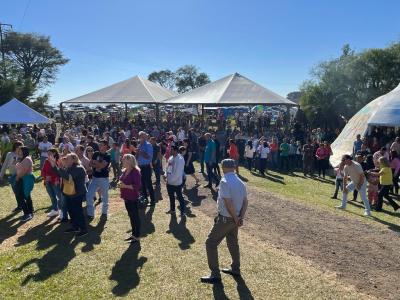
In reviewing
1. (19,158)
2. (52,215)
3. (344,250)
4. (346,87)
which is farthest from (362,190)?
(346,87)

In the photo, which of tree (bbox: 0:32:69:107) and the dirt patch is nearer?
the dirt patch

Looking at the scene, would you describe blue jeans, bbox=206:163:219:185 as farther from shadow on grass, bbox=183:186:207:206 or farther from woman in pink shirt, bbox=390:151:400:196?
woman in pink shirt, bbox=390:151:400:196

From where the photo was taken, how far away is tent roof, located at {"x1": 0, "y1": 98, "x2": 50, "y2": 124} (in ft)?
61.8

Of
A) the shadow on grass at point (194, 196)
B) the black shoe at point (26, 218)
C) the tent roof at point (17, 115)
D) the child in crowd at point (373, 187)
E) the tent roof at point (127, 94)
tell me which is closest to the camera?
the black shoe at point (26, 218)

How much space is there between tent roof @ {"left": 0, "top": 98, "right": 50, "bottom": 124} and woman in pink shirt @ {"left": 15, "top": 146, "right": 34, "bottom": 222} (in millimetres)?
10716

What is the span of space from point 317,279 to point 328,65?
102 ft

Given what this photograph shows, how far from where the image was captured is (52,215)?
920 centimetres

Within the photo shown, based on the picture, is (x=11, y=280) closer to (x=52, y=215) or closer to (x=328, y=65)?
(x=52, y=215)

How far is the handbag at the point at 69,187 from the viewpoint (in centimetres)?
764

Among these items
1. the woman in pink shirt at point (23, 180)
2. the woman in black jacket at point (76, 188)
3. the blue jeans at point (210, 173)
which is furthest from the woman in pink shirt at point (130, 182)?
the blue jeans at point (210, 173)

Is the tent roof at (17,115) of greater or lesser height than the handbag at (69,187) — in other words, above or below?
above

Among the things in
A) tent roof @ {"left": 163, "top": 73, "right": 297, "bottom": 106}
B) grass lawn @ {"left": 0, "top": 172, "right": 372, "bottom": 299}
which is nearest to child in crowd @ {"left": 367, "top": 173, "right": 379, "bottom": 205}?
grass lawn @ {"left": 0, "top": 172, "right": 372, "bottom": 299}

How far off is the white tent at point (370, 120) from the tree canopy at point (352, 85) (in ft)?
38.4

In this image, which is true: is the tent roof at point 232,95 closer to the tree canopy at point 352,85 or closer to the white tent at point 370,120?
the white tent at point 370,120
